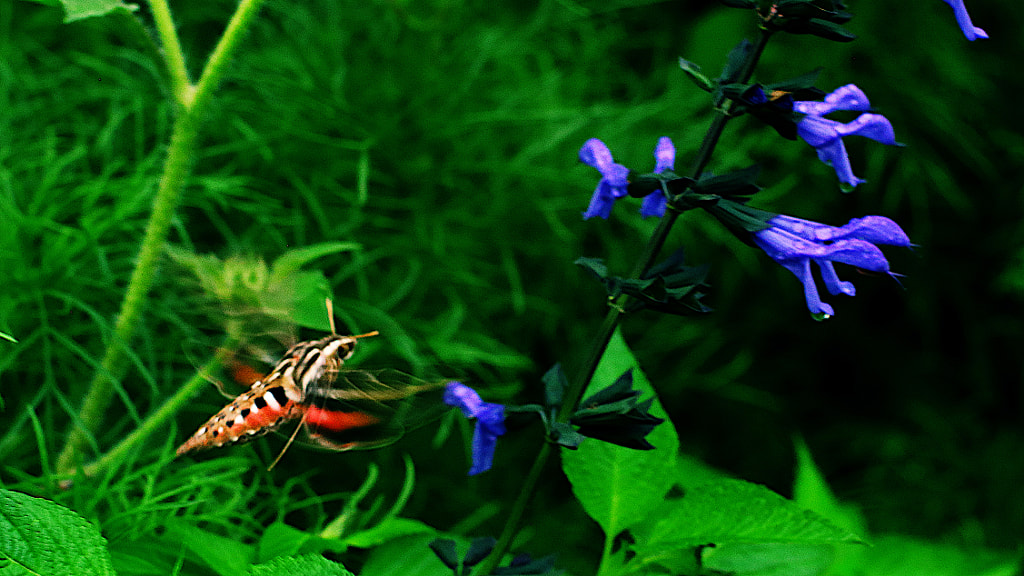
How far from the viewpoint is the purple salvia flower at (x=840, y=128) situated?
18.7 inches

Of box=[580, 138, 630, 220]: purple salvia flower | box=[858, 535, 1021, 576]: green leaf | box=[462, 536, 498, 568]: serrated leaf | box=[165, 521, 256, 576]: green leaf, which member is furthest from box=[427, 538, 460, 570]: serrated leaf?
box=[858, 535, 1021, 576]: green leaf

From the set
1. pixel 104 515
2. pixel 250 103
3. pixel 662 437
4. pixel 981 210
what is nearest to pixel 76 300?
pixel 104 515

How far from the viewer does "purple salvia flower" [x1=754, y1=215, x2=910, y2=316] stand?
0.45 meters

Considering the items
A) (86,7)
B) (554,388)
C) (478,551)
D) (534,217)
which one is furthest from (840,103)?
(534,217)

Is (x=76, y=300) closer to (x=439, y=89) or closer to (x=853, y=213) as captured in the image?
(x=439, y=89)

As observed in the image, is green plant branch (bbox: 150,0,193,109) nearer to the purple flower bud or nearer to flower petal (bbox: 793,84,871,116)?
the purple flower bud

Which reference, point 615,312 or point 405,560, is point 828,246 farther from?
point 405,560

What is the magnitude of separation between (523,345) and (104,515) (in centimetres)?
A: 67

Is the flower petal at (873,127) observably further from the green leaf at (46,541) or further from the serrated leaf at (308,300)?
the green leaf at (46,541)

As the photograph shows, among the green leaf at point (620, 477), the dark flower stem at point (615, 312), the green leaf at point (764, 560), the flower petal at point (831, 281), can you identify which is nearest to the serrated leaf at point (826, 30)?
the dark flower stem at point (615, 312)

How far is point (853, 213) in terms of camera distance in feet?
4.63

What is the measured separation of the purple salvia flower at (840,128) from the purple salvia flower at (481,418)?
0.24 m

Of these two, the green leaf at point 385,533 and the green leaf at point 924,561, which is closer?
the green leaf at point 385,533

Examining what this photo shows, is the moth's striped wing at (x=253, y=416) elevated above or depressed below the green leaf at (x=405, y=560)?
above
